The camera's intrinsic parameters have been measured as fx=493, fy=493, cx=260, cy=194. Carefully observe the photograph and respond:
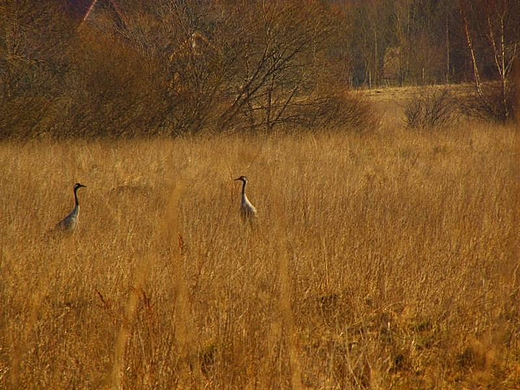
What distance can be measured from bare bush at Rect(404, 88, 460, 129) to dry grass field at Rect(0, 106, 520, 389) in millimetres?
6954

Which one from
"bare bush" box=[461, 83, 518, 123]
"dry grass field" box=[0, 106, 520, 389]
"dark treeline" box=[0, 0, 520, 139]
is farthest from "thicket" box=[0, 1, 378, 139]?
"dry grass field" box=[0, 106, 520, 389]

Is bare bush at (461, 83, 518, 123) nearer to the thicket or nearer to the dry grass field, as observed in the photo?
the thicket

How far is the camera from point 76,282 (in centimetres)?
320

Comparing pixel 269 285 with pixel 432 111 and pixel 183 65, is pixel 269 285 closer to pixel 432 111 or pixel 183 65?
pixel 183 65

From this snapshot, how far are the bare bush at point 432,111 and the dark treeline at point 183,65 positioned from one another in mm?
1080

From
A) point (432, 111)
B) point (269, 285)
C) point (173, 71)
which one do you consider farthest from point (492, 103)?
point (269, 285)

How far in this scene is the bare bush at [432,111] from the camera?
507 inches

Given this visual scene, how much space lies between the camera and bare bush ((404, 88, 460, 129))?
42.2ft

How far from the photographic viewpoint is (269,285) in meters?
3.09

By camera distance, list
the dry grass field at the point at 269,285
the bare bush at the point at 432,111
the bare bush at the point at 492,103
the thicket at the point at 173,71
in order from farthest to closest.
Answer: the bare bush at the point at 432,111 → the bare bush at the point at 492,103 → the thicket at the point at 173,71 → the dry grass field at the point at 269,285

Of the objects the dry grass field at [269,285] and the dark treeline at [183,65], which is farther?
the dark treeline at [183,65]

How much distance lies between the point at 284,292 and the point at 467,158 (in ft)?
18.4

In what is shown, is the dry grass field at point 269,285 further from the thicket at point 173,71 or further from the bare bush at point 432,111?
the bare bush at point 432,111

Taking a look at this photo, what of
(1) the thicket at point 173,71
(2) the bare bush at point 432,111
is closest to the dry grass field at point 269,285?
(1) the thicket at point 173,71
